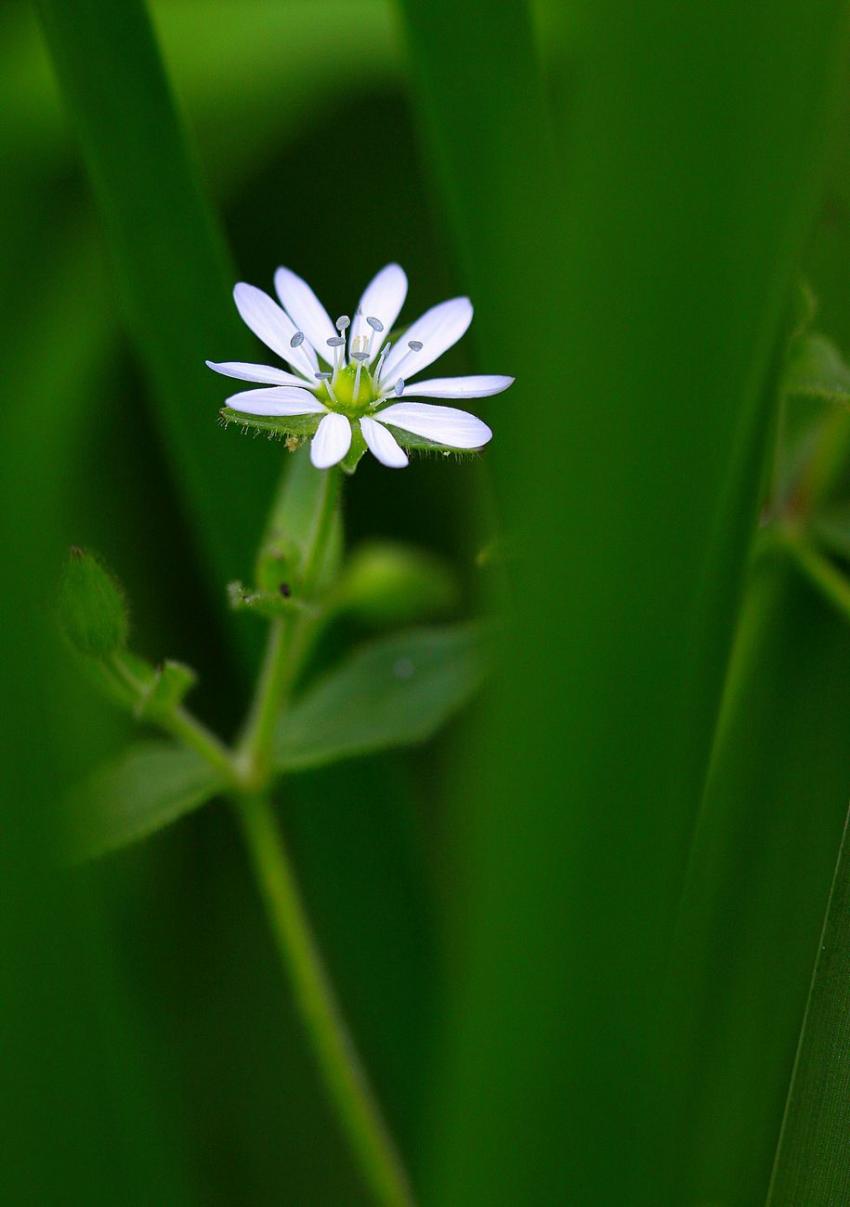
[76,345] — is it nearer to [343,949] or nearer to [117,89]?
[117,89]

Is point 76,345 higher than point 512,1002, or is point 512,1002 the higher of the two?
point 76,345

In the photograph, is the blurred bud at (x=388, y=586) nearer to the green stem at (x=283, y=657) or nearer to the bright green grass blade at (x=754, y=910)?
the green stem at (x=283, y=657)

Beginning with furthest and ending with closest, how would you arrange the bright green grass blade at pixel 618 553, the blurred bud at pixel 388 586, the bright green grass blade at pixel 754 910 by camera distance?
1. the blurred bud at pixel 388 586
2. the bright green grass blade at pixel 754 910
3. the bright green grass blade at pixel 618 553

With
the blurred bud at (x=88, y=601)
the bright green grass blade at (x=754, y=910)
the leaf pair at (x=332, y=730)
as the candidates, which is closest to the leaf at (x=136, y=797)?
the leaf pair at (x=332, y=730)

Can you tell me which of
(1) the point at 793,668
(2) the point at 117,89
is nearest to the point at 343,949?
(1) the point at 793,668

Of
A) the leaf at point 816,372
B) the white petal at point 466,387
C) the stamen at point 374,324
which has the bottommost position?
the leaf at point 816,372

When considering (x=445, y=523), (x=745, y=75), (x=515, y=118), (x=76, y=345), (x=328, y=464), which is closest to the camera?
(x=745, y=75)

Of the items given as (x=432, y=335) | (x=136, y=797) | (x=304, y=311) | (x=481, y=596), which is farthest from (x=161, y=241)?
(x=481, y=596)

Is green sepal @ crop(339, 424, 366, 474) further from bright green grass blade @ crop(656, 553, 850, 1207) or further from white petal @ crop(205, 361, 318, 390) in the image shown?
bright green grass blade @ crop(656, 553, 850, 1207)
